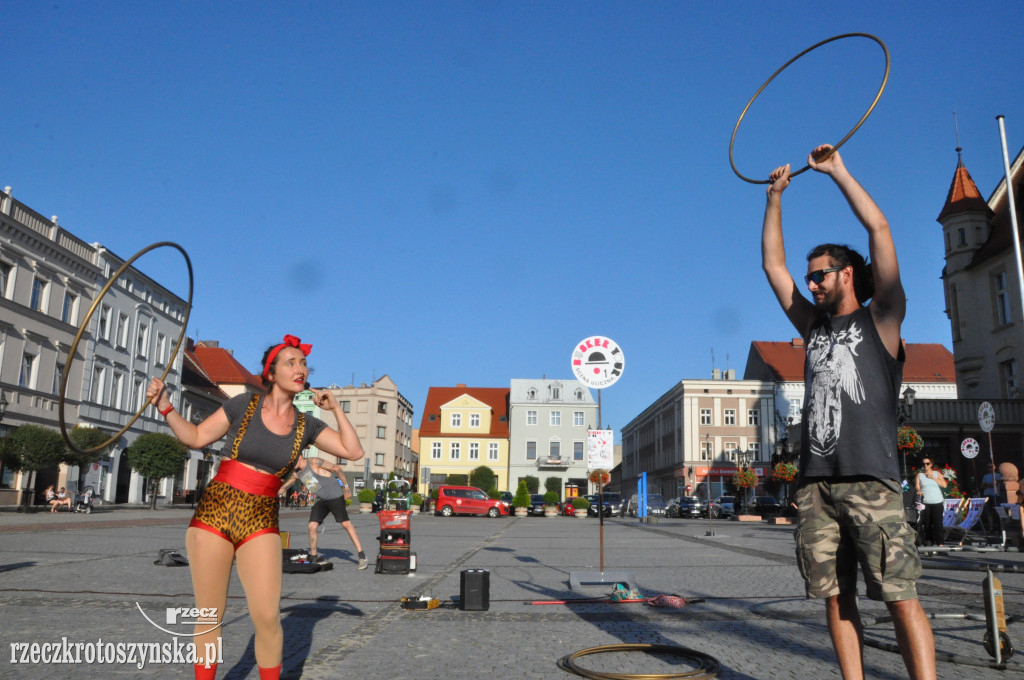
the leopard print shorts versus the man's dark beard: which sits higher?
the man's dark beard

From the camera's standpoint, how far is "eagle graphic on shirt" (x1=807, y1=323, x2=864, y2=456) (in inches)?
137

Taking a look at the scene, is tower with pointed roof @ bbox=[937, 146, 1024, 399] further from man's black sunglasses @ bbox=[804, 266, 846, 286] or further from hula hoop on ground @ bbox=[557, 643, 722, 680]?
man's black sunglasses @ bbox=[804, 266, 846, 286]

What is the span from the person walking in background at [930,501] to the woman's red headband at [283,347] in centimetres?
1394

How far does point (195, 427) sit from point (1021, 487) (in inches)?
580

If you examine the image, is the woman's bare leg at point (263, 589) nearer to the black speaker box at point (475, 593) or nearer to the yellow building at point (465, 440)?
the black speaker box at point (475, 593)

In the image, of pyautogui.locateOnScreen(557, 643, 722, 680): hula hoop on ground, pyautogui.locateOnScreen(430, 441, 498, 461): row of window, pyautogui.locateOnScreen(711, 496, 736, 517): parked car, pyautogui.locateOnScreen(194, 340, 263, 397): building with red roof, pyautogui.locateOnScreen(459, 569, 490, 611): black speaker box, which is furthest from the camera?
pyautogui.locateOnScreen(430, 441, 498, 461): row of window

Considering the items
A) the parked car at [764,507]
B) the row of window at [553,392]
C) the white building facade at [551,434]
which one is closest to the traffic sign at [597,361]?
the parked car at [764,507]

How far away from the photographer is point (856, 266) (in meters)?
3.79

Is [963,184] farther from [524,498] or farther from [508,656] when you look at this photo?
[508,656]

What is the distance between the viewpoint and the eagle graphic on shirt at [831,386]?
348cm

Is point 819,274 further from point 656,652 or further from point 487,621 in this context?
point 487,621

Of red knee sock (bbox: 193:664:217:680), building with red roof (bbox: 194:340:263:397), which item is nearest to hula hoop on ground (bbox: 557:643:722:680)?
red knee sock (bbox: 193:664:217:680)

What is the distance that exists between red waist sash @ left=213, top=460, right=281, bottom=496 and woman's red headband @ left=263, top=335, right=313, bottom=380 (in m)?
0.60

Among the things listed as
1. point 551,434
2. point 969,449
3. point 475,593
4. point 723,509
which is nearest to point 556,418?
point 551,434
